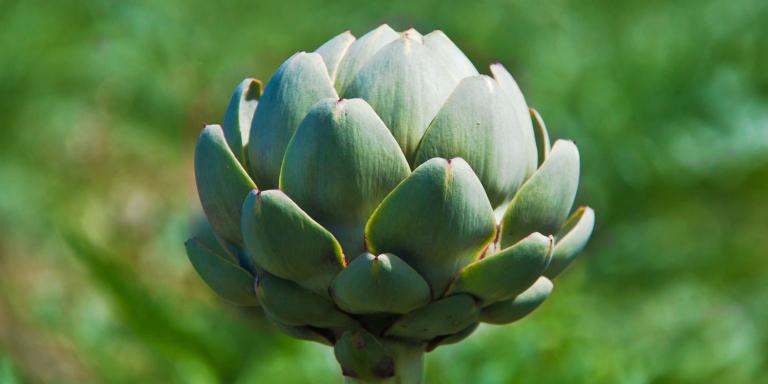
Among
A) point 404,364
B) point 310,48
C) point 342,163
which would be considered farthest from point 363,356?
point 310,48

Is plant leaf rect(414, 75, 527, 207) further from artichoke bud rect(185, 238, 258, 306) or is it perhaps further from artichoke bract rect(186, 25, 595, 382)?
artichoke bud rect(185, 238, 258, 306)

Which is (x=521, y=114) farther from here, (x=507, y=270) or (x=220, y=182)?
(x=220, y=182)

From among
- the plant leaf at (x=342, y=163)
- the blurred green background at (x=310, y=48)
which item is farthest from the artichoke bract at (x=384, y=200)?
the blurred green background at (x=310, y=48)

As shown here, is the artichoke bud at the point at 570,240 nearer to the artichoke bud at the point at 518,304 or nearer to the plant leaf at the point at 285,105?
the artichoke bud at the point at 518,304

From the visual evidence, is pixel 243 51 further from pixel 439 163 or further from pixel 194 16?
pixel 439 163

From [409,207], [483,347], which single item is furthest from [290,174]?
[483,347]

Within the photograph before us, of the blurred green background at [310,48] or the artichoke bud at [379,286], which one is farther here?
the blurred green background at [310,48]
